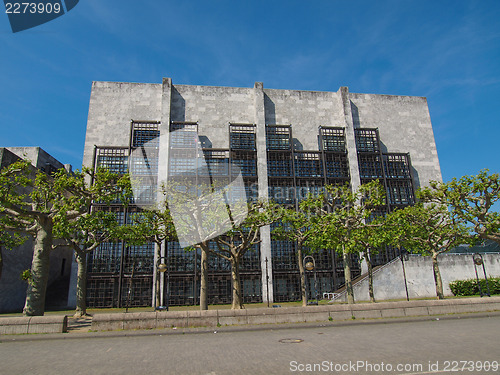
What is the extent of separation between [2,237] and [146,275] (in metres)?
12.9

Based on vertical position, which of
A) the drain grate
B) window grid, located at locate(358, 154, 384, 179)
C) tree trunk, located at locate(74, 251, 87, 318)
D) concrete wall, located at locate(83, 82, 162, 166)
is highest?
Answer: concrete wall, located at locate(83, 82, 162, 166)

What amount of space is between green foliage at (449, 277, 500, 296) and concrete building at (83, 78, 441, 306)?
5.97 meters

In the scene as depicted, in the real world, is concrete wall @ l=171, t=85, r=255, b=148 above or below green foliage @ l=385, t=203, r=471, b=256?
above

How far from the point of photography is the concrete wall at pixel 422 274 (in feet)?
88.1

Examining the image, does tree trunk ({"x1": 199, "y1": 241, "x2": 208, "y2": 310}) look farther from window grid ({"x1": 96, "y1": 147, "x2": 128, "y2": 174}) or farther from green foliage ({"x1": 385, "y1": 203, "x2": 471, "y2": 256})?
window grid ({"x1": 96, "y1": 147, "x2": 128, "y2": 174})

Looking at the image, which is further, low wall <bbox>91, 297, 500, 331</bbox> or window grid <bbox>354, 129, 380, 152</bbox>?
window grid <bbox>354, 129, 380, 152</bbox>

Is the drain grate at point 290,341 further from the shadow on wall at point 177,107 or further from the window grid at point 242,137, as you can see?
the shadow on wall at point 177,107

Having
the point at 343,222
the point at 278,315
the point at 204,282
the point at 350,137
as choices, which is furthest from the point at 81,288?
the point at 350,137

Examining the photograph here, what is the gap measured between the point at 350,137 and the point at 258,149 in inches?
415

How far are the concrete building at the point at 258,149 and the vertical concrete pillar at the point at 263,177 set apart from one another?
10 centimetres

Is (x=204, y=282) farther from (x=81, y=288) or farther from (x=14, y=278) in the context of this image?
(x=14, y=278)

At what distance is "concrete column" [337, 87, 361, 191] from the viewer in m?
33.7

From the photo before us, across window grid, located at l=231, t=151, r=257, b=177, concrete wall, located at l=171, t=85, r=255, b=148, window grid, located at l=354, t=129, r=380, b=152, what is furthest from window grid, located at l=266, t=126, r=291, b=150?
window grid, located at l=354, t=129, r=380, b=152

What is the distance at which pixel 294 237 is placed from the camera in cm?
2175
